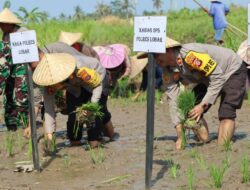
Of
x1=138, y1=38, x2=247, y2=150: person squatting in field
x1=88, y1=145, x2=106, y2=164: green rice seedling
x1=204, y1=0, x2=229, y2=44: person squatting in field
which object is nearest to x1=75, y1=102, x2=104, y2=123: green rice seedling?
x1=88, y1=145, x2=106, y2=164: green rice seedling

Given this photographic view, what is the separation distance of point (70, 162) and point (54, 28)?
12024 millimetres

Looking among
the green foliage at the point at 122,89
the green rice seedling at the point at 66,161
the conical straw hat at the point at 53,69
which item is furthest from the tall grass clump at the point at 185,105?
the green foliage at the point at 122,89

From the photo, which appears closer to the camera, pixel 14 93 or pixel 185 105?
pixel 185 105

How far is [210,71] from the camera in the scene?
535cm

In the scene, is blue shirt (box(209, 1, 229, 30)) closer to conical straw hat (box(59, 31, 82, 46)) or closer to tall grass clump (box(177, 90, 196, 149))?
conical straw hat (box(59, 31, 82, 46))

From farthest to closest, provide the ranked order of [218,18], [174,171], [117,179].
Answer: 1. [218,18]
2. [117,179]
3. [174,171]

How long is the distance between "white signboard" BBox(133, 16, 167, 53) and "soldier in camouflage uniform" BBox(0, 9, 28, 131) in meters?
2.88

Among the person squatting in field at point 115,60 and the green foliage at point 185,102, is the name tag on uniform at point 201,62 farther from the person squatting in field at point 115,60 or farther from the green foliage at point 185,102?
the person squatting in field at point 115,60

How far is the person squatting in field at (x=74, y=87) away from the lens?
5242 mm

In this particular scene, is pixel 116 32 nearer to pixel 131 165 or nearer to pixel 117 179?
pixel 131 165

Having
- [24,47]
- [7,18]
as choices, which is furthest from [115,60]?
[24,47]

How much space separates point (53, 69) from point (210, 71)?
1.53 metres

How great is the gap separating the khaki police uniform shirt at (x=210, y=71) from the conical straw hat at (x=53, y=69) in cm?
109

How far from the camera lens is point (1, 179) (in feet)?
16.3
